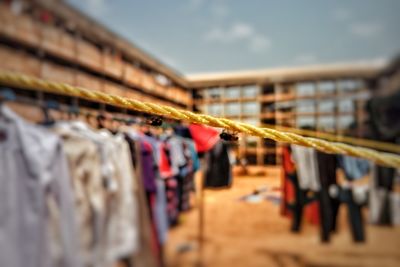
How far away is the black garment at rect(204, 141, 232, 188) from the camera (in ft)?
9.75

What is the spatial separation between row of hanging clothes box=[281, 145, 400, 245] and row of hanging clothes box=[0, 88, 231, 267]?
0.89 metres

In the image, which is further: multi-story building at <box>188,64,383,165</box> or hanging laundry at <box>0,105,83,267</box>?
multi-story building at <box>188,64,383,165</box>

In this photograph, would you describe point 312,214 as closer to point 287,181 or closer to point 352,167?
point 287,181

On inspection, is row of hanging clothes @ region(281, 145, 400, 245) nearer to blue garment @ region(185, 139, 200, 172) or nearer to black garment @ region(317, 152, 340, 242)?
black garment @ region(317, 152, 340, 242)

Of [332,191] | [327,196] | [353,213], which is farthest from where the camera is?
[353,213]

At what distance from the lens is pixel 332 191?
3.08 m

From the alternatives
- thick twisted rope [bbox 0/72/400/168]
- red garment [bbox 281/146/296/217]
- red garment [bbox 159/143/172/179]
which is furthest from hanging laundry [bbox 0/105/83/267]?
red garment [bbox 281/146/296/217]

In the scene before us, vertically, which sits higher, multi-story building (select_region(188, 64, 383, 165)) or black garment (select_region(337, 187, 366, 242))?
multi-story building (select_region(188, 64, 383, 165))

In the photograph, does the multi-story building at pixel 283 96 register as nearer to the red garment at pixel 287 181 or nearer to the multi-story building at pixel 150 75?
the multi-story building at pixel 150 75

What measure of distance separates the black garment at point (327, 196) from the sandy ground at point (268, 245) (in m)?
0.36

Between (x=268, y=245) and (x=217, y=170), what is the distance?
153cm

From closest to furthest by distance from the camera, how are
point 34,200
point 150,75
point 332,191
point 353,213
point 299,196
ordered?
point 34,200, point 332,191, point 299,196, point 353,213, point 150,75

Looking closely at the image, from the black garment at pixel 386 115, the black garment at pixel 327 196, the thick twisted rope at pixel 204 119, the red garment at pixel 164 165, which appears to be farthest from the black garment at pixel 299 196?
the thick twisted rope at pixel 204 119

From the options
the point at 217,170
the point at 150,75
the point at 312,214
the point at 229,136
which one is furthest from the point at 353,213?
the point at 150,75
